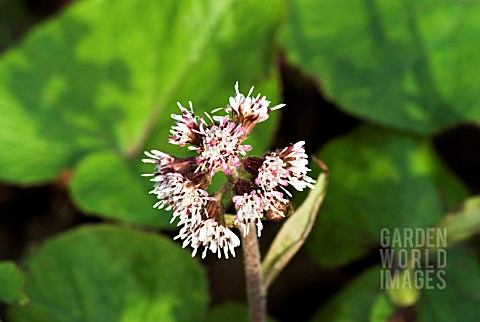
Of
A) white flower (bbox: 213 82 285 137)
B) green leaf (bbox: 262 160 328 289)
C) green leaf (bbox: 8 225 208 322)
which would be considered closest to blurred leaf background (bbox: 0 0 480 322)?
green leaf (bbox: 8 225 208 322)

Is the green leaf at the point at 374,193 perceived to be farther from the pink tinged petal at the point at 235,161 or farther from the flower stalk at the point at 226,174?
the pink tinged petal at the point at 235,161

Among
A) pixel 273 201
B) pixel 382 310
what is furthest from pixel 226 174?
pixel 382 310

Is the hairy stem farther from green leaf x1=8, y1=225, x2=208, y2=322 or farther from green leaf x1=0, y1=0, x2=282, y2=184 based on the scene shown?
green leaf x1=0, y1=0, x2=282, y2=184

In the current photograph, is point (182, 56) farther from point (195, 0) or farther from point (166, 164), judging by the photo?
point (166, 164)

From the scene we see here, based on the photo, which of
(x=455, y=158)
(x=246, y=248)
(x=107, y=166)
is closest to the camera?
(x=246, y=248)

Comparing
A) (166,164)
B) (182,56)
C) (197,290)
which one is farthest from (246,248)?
(182,56)

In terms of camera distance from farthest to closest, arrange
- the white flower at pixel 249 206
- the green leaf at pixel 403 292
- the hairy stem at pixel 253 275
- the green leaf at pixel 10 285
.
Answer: the green leaf at pixel 403 292 → the green leaf at pixel 10 285 → the hairy stem at pixel 253 275 → the white flower at pixel 249 206

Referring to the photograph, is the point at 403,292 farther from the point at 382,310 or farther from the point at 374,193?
the point at 374,193

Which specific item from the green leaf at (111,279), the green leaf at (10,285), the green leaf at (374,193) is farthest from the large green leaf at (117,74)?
the green leaf at (10,285)
